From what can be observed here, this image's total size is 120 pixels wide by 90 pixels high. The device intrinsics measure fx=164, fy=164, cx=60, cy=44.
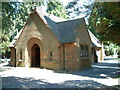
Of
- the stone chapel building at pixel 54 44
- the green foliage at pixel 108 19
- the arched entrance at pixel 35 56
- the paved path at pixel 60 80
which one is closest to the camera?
the green foliage at pixel 108 19

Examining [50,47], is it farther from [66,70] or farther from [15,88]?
[15,88]

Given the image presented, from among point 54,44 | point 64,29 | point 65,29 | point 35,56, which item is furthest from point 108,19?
point 35,56

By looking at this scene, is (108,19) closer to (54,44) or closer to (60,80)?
(60,80)

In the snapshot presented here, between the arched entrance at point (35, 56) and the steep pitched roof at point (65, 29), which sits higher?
the steep pitched roof at point (65, 29)

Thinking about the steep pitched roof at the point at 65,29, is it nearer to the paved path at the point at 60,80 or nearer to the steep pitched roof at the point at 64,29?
the steep pitched roof at the point at 64,29

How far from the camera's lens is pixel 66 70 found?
1955 cm

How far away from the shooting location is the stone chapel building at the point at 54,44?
19516 millimetres

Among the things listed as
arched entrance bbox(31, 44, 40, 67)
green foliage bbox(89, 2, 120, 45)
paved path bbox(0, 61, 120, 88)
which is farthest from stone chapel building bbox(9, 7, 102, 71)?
green foliage bbox(89, 2, 120, 45)

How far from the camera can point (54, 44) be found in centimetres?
2017

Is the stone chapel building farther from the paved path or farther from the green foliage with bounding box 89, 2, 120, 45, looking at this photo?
the green foliage with bounding box 89, 2, 120, 45

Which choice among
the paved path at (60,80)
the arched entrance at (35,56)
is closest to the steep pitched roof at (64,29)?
the arched entrance at (35,56)

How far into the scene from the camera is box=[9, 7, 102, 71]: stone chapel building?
64.0 ft

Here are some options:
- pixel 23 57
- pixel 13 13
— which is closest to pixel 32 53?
pixel 23 57

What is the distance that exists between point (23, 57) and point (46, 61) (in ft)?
14.4
